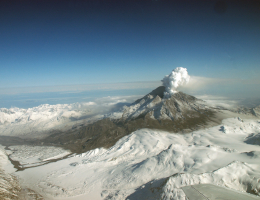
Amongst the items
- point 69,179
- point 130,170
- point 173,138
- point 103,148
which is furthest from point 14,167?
point 173,138

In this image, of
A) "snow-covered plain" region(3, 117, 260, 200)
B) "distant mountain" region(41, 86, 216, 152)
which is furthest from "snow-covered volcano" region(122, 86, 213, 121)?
"snow-covered plain" region(3, 117, 260, 200)

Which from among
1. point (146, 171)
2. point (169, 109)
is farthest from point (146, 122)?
point (146, 171)

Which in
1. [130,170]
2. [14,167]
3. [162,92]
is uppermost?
[162,92]

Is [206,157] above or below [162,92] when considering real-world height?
below

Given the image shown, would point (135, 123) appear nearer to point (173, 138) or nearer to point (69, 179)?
point (173, 138)

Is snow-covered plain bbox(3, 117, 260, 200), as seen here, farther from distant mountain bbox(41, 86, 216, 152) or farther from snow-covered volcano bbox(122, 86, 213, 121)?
snow-covered volcano bbox(122, 86, 213, 121)

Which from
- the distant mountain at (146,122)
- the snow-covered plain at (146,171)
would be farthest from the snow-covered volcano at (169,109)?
the snow-covered plain at (146,171)

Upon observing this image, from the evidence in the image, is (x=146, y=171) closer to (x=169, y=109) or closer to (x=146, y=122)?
(x=146, y=122)

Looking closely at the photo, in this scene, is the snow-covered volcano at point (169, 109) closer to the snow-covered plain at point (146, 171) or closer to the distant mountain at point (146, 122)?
the distant mountain at point (146, 122)
